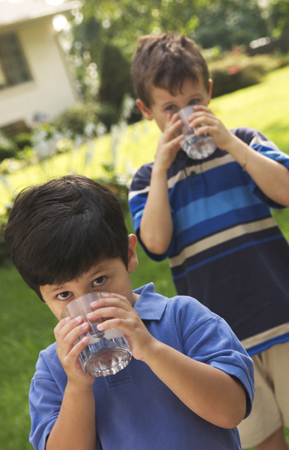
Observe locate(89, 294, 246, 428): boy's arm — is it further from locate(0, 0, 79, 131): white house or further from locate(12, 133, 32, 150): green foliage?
locate(0, 0, 79, 131): white house

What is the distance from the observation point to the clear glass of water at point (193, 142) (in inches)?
83.2

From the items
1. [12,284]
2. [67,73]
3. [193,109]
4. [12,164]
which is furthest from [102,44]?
[193,109]

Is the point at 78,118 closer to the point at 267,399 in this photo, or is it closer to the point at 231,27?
the point at 267,399

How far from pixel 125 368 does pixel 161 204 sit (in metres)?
0.86

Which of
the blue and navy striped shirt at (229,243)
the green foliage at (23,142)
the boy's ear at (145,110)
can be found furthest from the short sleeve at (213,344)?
the green foliage at (23,142)

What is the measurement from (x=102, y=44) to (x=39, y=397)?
Result: 21.1 metres

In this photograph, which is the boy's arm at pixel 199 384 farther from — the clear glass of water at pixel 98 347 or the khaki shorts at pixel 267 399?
the khaki shorts at pixel 267 399

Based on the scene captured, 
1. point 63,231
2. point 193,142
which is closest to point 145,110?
point 193,142

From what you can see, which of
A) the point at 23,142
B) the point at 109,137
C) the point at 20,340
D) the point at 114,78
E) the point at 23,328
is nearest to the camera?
the point at 20,340

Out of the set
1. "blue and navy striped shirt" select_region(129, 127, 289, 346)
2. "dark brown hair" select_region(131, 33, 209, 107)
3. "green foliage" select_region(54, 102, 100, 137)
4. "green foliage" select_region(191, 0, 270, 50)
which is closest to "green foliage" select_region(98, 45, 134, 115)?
"green foliage" select_region(54, 102, 100, 137)

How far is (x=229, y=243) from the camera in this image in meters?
2.06

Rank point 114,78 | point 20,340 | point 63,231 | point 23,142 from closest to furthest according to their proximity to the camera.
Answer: point 63,231
point 20,340
point 23,142
point 114,78

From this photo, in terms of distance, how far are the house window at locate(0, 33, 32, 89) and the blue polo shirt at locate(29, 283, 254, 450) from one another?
73.3 ft

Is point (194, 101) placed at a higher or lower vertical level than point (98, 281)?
higher
